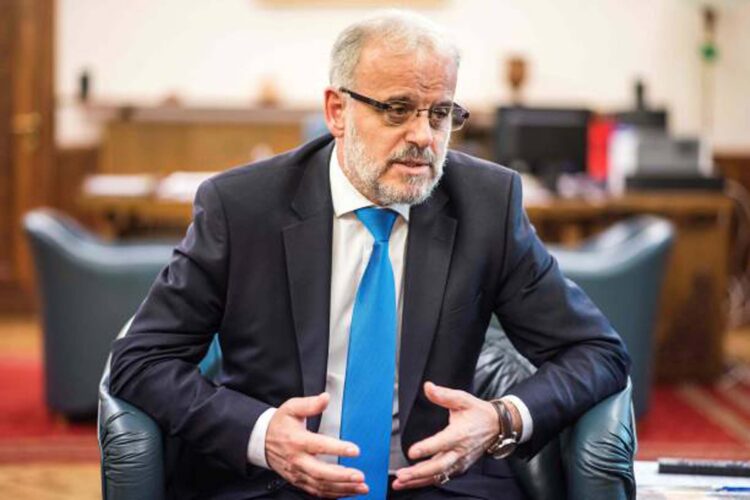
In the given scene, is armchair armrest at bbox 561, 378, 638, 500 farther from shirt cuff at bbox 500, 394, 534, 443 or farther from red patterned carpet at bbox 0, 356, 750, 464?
red patterned carpet at bbox 0, 356, 750, 464

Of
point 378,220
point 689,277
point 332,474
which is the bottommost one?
point 689,277

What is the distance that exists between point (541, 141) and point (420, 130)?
3786 mm

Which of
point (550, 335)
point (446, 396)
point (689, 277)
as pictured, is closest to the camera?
point (446, 396)

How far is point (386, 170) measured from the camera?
2230 millimetres

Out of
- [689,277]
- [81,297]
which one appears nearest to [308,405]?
[81,297]

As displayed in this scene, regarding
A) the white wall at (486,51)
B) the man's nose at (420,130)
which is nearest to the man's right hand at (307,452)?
the man's nose at (420,130)

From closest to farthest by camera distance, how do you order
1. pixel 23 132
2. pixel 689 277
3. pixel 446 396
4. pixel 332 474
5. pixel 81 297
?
pixel 332 474
pixel 446 396
pixel 81 297
pixel 689 277
pixel 23 132

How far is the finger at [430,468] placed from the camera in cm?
205

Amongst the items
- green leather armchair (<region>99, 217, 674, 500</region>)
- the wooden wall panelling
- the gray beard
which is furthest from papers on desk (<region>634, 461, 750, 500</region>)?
the wooden wall panelling

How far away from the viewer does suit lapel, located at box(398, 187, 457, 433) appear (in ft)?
7.39

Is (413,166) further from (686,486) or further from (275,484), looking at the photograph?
(686,486)

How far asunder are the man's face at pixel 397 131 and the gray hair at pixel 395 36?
1cm

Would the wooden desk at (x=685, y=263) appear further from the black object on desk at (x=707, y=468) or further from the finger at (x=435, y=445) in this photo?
the finger at (x=435, y=445)

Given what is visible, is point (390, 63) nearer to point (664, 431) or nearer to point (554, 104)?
point (664, 431)
